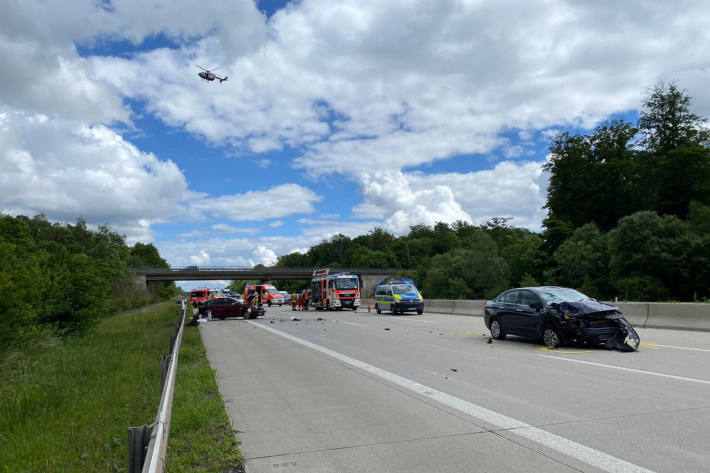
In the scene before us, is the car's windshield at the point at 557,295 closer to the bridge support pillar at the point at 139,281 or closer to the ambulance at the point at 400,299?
the ambulance at the point at 400,299

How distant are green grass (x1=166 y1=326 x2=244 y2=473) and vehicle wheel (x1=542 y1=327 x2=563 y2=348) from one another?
795 cm

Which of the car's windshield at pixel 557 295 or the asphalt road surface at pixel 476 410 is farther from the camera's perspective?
the car's windshield at pixel 557 295

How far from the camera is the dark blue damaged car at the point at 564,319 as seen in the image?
12.2m

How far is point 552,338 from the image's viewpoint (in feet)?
42.4

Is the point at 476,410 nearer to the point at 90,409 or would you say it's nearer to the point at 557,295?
the point at 90,409

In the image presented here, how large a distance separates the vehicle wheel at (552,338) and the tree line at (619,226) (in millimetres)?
35298

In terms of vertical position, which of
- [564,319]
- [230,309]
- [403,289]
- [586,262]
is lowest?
[230,309]

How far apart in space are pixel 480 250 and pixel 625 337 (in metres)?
61.4

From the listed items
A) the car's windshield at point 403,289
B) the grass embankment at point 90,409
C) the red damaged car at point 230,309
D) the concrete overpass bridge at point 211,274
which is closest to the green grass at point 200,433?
the grass embankment at point 90,409

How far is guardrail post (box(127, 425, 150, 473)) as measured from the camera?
3.43 m

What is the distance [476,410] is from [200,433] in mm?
3501

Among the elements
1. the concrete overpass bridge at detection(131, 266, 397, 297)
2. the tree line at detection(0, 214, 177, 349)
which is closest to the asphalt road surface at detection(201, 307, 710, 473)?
the tree line at detection(0, 214, 177, 349)

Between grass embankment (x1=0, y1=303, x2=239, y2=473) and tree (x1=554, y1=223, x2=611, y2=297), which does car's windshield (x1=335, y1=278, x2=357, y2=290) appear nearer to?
tree (x1=554, y1=223, x2=611, y2=297)

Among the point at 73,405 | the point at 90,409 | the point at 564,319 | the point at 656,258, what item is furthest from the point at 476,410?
the point at 656,258
